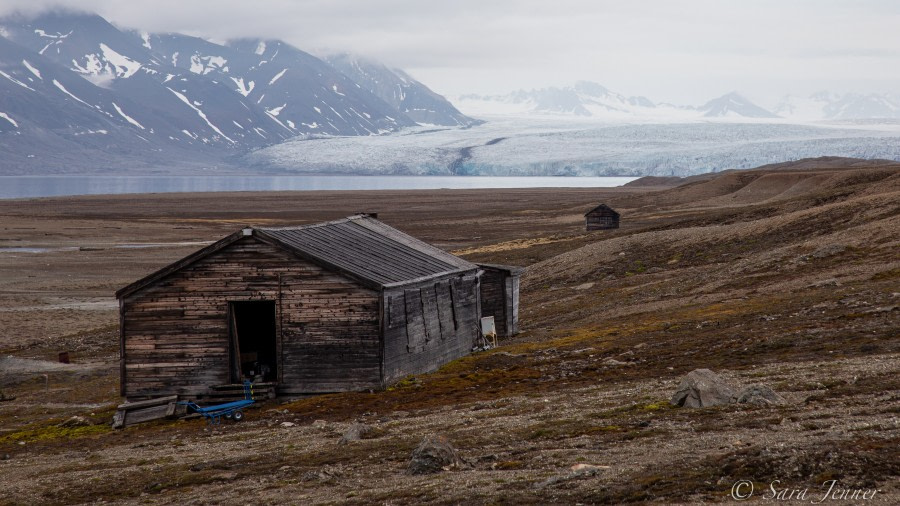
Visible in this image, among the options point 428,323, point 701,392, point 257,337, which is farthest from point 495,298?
point 701,392

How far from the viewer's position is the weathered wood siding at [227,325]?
87.6 feet

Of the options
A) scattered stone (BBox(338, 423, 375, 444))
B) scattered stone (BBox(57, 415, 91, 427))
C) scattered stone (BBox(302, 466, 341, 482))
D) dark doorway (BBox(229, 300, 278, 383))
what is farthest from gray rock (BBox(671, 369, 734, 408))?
scattered stone (BBox(57, 415, 91, 427))

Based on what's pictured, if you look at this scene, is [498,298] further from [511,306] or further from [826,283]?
[826,283]

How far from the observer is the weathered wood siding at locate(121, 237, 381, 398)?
26.7 meters

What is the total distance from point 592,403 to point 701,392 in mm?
Result: 2874

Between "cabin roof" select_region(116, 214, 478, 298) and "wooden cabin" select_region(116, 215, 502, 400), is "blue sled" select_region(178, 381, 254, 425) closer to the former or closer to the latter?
"wooden cabin" select_region(116, 215, 502, 400)

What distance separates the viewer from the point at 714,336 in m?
28.7

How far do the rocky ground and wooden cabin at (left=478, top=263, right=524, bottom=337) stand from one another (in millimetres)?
1007

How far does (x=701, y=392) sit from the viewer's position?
19281mm

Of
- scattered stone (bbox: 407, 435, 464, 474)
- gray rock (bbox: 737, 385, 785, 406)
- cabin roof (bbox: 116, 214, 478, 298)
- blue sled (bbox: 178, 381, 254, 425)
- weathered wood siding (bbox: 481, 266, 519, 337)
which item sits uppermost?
cabin roof (bbox: 116, 214, 478, 298)

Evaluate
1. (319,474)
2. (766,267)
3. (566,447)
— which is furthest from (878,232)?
(319,474)

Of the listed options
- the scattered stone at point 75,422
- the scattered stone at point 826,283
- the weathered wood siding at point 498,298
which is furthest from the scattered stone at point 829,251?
the scattered stone at point 75,422

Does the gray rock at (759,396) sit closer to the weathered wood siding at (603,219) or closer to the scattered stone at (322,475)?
the scattered stone at (322,475)

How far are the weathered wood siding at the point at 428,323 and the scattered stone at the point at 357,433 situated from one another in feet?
19.5
